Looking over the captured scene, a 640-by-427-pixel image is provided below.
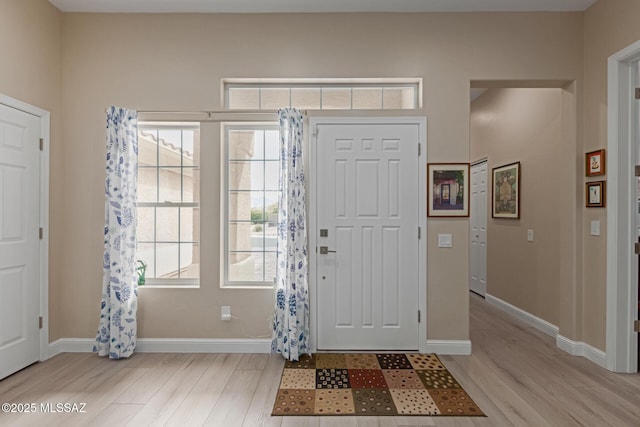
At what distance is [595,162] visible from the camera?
3180 mm

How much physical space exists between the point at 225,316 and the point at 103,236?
4.62 ft

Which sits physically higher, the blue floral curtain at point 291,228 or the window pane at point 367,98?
the window pane at point 367,98

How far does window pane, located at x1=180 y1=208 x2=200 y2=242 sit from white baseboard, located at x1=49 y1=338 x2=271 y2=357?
38.5 inches

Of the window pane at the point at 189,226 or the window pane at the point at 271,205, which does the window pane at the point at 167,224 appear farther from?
the window pane at the point at 271,205

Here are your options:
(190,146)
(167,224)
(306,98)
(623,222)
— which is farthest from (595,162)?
(167,224)

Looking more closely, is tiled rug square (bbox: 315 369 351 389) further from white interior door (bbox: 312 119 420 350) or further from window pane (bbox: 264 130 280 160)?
window pane (bbox: 264 130 280 160)

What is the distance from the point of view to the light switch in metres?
3.39

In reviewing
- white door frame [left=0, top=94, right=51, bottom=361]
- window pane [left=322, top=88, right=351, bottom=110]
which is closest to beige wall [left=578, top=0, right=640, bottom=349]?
window pane [left=322, top=88, right=351, bottom=110]

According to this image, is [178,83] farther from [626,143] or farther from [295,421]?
[626,143]

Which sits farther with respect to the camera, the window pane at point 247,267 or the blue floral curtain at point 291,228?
the window pane at point 247,267

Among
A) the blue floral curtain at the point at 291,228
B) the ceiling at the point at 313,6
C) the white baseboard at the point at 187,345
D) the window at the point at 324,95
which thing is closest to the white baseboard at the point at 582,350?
the blue floral curtain at the point at 291,228

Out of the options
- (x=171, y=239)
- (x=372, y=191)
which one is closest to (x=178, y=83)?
(x=171, y=239)

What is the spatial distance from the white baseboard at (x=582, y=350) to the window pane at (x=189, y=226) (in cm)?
371

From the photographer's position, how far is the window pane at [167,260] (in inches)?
139
